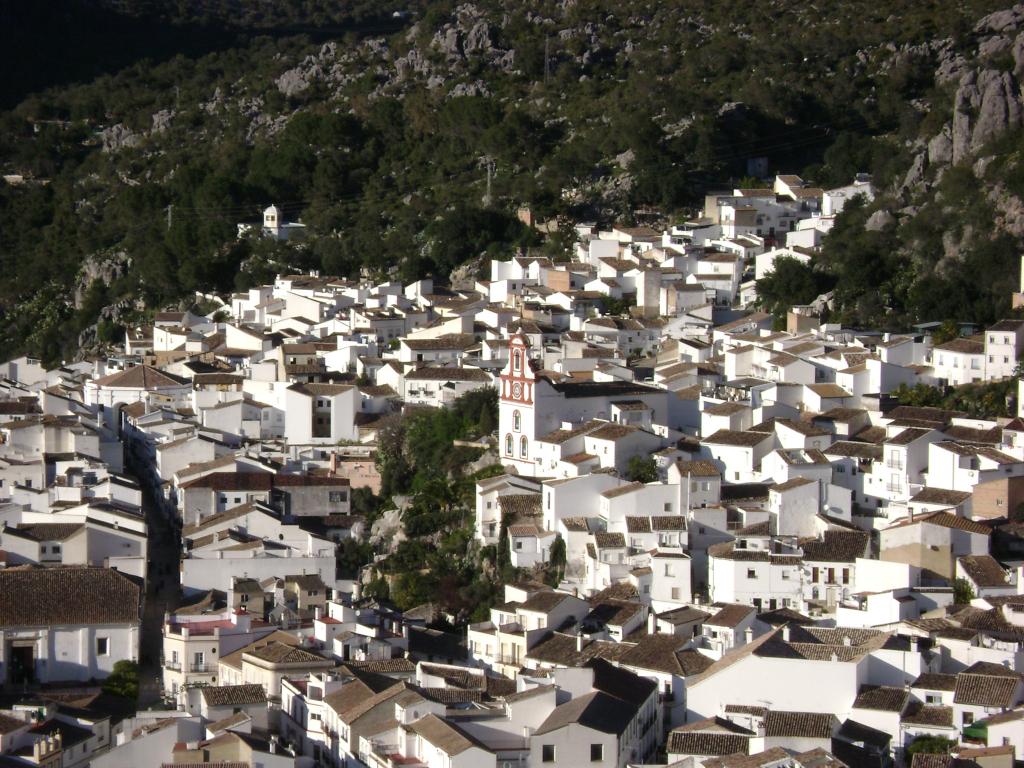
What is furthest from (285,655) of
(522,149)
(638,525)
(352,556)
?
(522,149)

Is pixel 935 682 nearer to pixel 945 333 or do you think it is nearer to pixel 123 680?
pixel 123 680

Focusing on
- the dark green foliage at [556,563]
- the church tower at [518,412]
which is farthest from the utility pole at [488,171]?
the dark green foliage at [556,563]

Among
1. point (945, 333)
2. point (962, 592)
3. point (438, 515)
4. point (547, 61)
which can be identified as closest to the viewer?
point (962, 592)

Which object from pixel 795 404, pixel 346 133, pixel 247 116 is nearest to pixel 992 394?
pixel 795 404

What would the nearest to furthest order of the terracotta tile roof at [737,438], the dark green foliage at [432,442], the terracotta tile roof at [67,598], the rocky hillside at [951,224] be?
the terracotta tile roof at [67,598] → the terracotta tile roof at [737,438] → the dark green foliage at [432,442] → the rocky hillside at [951,224]

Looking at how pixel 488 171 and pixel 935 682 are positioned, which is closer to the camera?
pixel 935 682

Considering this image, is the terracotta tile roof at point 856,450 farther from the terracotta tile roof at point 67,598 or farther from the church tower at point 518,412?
the terracotta tile roof at point 67,598
